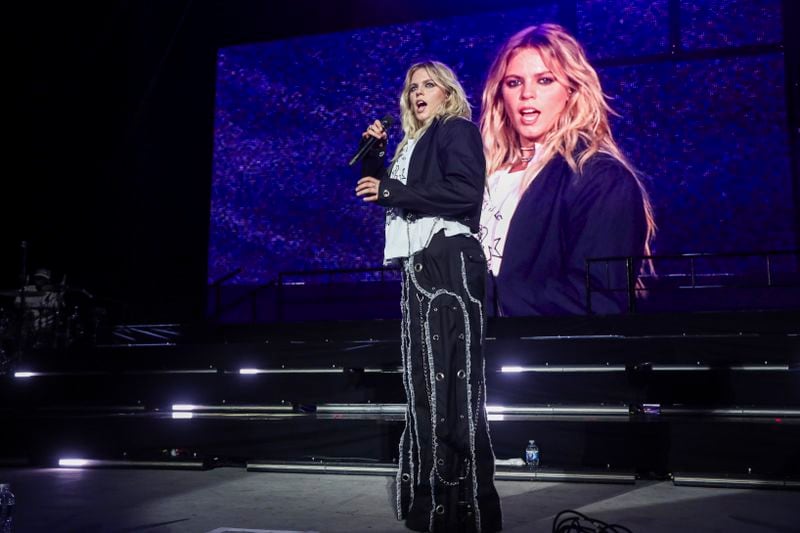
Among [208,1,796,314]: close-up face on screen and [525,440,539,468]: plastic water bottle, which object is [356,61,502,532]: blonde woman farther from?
[208,1,796,314]: close-up face on screen

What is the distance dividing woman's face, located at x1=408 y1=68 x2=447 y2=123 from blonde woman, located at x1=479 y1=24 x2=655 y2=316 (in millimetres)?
3780

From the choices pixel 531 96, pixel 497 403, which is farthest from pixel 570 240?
pixel 497 403

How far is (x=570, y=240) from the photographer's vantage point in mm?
6207

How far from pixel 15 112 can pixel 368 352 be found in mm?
5858

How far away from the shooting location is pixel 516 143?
6477mm

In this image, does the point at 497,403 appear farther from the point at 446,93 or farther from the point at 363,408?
the point at 446,93

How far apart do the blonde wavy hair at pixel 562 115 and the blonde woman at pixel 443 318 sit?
159 inches

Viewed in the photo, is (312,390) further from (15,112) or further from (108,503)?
(15,112)

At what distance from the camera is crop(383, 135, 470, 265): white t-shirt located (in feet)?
7.54

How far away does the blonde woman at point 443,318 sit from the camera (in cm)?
222

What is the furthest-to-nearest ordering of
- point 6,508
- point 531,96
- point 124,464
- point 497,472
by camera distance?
point 531,96 < point 124,464 < point 497,472 < point 6,508

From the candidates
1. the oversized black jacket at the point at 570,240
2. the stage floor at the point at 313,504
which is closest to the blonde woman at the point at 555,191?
the oversized black jacket at the point at 570,240

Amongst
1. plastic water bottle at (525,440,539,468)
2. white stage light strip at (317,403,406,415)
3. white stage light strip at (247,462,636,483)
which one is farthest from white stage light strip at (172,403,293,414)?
plastic water bottle at (525,440,539,468)

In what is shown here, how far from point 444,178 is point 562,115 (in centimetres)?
446
